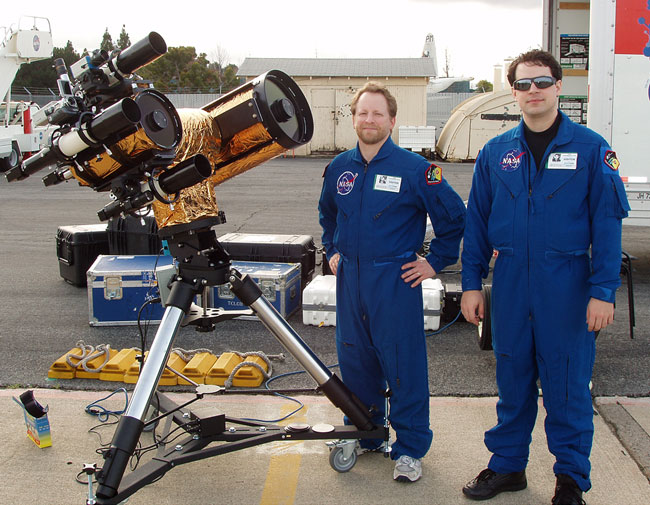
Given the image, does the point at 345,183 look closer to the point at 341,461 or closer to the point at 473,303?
the point at 473,303

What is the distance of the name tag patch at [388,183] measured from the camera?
11.4 ft

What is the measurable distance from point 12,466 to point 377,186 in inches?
95.8

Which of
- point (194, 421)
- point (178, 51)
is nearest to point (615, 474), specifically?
point (194, 421)

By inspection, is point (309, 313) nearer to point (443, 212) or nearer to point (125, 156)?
point (443, 212)

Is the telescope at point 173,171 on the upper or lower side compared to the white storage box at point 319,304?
upper

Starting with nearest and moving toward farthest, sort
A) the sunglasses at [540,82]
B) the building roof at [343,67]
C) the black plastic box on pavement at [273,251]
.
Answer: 1. the sunglasses at [540,82]
2. the black plastic box on pavement at [273,251]
3. the building roof at [343,67]

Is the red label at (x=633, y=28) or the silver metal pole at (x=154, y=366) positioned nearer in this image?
the silver metal pole at (x=154, y=366)

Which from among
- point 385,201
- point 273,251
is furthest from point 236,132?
point 273,251

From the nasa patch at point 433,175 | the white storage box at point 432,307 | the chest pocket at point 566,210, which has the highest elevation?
the nasa patch at point 433,175

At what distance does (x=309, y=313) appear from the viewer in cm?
621

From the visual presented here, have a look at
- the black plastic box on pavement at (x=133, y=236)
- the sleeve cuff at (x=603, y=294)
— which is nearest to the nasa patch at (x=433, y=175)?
the sleeve cuff at (x=603, y=294)

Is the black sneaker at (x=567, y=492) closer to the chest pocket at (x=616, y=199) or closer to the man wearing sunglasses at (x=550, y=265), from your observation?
the man wearing sunglasses at (x=550, y=265)

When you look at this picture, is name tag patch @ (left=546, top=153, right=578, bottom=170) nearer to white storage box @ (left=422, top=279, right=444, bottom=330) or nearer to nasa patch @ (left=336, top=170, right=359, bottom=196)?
nasa patch @ (left=336, top=170, right=359, bottom=196)

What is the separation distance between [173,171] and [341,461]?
1.74 metres
